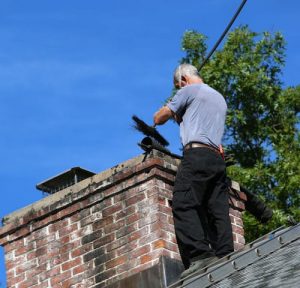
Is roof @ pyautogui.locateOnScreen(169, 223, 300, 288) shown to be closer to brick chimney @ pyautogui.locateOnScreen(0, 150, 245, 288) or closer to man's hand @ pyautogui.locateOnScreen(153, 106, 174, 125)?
brick chimney @ pyautogui.locateOnScreen(0, 150, 245, 288)

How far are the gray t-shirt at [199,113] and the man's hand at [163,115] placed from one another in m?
0.03

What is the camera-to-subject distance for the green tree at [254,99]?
21.7 meters

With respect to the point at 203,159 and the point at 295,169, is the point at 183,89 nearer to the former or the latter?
the point at 203,159

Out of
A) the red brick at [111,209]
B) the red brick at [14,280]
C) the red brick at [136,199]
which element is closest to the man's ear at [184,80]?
the red brick at [136,199]

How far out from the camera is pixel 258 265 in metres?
7.00

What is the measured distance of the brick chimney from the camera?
345 inches

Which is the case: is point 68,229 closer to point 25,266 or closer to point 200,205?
point 25,266

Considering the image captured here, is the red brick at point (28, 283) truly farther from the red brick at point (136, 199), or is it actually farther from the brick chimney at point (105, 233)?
the red brick at point (136, 199)

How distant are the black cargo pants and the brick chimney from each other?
0.42m

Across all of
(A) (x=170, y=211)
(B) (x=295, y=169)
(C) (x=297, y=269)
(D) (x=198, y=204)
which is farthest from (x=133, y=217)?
(B) (x=295, y=169)

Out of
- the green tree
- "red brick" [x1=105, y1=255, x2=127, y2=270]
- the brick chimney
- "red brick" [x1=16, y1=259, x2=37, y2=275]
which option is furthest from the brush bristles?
the green tree

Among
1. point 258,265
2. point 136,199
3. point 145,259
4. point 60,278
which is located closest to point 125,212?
point 136,199

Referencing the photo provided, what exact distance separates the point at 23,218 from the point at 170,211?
4.42 feet

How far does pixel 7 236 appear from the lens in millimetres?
9758
